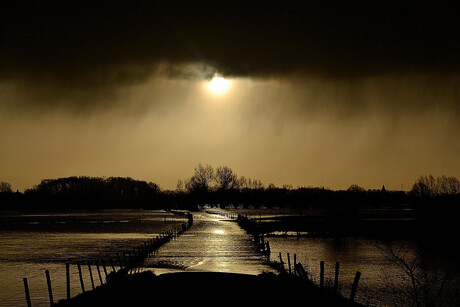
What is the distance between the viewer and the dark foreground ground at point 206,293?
66.2ft

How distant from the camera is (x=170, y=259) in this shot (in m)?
55.3

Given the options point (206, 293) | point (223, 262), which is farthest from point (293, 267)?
point (206, 293)

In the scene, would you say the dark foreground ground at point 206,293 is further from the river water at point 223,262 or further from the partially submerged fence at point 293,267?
the river water at point 223,262

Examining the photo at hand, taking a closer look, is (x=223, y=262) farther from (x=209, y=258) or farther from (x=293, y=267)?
(x=293, y=267)

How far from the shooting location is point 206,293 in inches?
831

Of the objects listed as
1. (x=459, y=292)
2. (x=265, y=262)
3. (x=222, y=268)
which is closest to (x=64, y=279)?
(x=222, y=268)

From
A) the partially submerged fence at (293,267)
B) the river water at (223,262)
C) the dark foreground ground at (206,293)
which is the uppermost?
the dark foreground ground at (206,293)

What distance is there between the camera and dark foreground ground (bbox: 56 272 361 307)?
66.2 feet

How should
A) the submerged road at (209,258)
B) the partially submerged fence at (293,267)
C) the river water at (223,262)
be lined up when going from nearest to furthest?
the partially submerged fence at (293,267)
the river water at (223,262)
the submerged road at (209,258)

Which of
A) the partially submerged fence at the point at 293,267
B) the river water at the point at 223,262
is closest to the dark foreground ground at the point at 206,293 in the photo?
the partially submerged fence at the point at 293,267

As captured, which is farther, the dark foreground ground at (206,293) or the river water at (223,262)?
the river water at (223,262)

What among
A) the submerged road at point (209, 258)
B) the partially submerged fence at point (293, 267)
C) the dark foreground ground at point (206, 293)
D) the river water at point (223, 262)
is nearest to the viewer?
the dark foreground ground at point (206, 293)

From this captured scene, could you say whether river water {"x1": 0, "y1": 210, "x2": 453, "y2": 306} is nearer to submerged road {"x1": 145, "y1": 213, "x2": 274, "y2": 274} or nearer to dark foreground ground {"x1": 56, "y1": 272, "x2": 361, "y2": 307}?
submerged road {"x1": 145, "y1": 213, "x2": 274, "y2": 274}

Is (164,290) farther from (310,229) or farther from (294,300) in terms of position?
(310,229)
